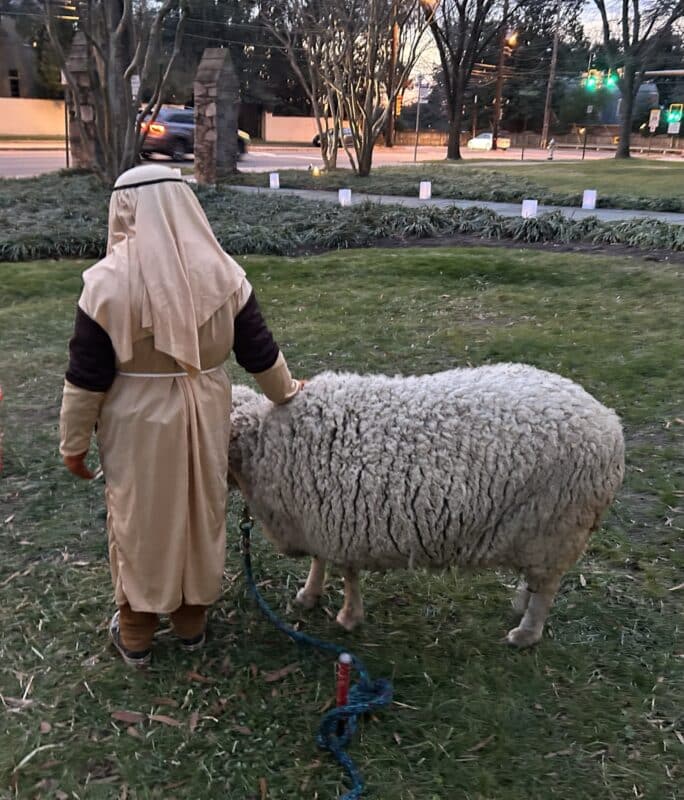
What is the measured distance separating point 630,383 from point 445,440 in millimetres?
3577

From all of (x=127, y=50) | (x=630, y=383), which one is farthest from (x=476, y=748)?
(x=127, y=50)

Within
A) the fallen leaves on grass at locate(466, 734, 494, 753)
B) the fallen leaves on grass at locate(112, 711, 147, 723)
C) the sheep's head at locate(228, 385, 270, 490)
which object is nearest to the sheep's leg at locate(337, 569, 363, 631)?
the sheep's head at locate(228, 385, 270, 490)

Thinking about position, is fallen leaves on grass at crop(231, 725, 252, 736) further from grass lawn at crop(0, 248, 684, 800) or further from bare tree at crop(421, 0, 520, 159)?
bare tree at crop(421, 0, 520, 159)

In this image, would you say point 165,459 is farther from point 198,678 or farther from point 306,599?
point 306,599

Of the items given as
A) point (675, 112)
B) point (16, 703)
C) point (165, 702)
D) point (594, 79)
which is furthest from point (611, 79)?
point (16, 703)

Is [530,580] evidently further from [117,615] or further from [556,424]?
[117,615]

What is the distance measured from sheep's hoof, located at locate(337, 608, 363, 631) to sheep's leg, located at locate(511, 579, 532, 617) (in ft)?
2.36

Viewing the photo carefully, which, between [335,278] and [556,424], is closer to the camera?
[556,424]

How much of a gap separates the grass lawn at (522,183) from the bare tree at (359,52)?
5.12 ft

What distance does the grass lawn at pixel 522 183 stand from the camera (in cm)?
1560

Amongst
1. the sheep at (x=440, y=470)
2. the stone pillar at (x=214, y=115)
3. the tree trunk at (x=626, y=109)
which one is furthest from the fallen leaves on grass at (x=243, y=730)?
the tree trunk at (x=626, y=109)

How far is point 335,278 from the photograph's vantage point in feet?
30.1

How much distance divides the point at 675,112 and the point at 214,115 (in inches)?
1423

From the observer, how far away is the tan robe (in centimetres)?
249
